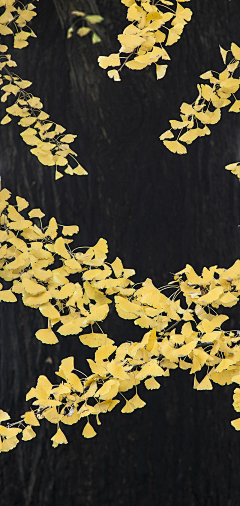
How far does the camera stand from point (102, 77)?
3.98 ft

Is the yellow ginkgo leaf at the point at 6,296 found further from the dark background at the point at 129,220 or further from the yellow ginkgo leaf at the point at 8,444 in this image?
the dark background at the point at 129,220

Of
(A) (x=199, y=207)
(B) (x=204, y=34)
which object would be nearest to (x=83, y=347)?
(A) (x=199, y=207)

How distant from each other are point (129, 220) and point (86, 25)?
0.62 metres

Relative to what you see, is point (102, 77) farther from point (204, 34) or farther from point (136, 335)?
point (136, 335)

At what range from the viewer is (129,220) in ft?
4.01

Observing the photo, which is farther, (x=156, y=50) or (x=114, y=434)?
(x=114, y=434)

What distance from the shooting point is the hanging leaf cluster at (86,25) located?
1157mm

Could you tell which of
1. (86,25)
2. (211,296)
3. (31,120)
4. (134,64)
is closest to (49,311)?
(211,296)

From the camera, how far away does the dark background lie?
45.4 inches

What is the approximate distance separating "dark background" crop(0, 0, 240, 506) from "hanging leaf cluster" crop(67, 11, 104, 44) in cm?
2

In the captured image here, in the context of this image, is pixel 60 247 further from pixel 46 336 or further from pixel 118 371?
pixel 118 371

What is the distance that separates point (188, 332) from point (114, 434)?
29.1 inches

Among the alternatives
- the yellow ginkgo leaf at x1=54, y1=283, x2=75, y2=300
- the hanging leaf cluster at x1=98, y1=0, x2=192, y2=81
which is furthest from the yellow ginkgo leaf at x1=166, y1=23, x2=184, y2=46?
the yellow ginkgo leaf at x1=54, y1=283, x2=75, y2=300

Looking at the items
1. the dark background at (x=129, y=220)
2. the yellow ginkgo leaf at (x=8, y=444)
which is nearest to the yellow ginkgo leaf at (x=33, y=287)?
the yellow ginkgo leaf at (x=8, y=444)
